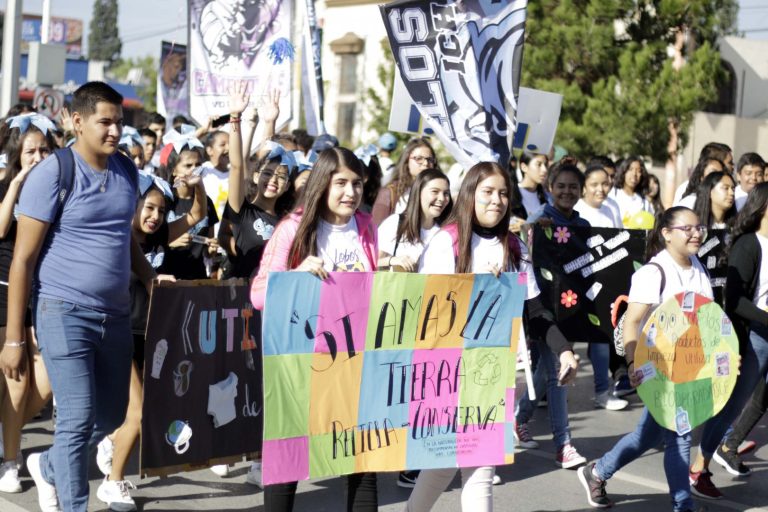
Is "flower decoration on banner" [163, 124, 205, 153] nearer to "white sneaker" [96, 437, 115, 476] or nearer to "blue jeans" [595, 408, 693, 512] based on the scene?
"white sneaker" [96, 437, 115, 476]

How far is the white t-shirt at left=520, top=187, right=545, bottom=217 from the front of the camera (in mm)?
10047

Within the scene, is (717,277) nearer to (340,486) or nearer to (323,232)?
(340,486)

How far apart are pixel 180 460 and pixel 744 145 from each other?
2701 cm

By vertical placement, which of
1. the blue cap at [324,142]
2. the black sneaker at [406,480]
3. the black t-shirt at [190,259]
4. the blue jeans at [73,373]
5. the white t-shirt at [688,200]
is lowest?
the black sneaker at [406,480]

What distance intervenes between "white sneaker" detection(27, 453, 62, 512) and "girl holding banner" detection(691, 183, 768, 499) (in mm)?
3531

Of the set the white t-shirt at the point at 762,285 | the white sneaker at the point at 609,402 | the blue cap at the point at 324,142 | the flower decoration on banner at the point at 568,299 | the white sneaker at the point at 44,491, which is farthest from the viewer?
the blue cap at the point at 324,142

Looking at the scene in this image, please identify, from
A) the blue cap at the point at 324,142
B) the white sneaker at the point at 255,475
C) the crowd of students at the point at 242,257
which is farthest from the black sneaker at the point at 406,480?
the blue cap at the point at 324,142

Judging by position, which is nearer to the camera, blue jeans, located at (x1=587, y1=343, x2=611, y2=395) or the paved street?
the paved street

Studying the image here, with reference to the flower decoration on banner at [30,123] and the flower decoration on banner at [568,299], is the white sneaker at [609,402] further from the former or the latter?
the flower decoration on banner at [30,123]

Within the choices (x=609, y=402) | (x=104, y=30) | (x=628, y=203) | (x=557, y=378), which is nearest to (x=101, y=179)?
(x=557, y=378)

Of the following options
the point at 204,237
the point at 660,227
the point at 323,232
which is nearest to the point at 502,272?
the point at 323,232

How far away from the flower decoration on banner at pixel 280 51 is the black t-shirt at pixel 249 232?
3.55m

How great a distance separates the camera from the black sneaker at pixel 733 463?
22.8ft

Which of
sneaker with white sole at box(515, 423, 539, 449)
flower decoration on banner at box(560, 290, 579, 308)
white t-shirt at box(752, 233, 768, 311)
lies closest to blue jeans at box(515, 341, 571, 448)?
sneaker with white sole at box(515, 423, 539, 449)
